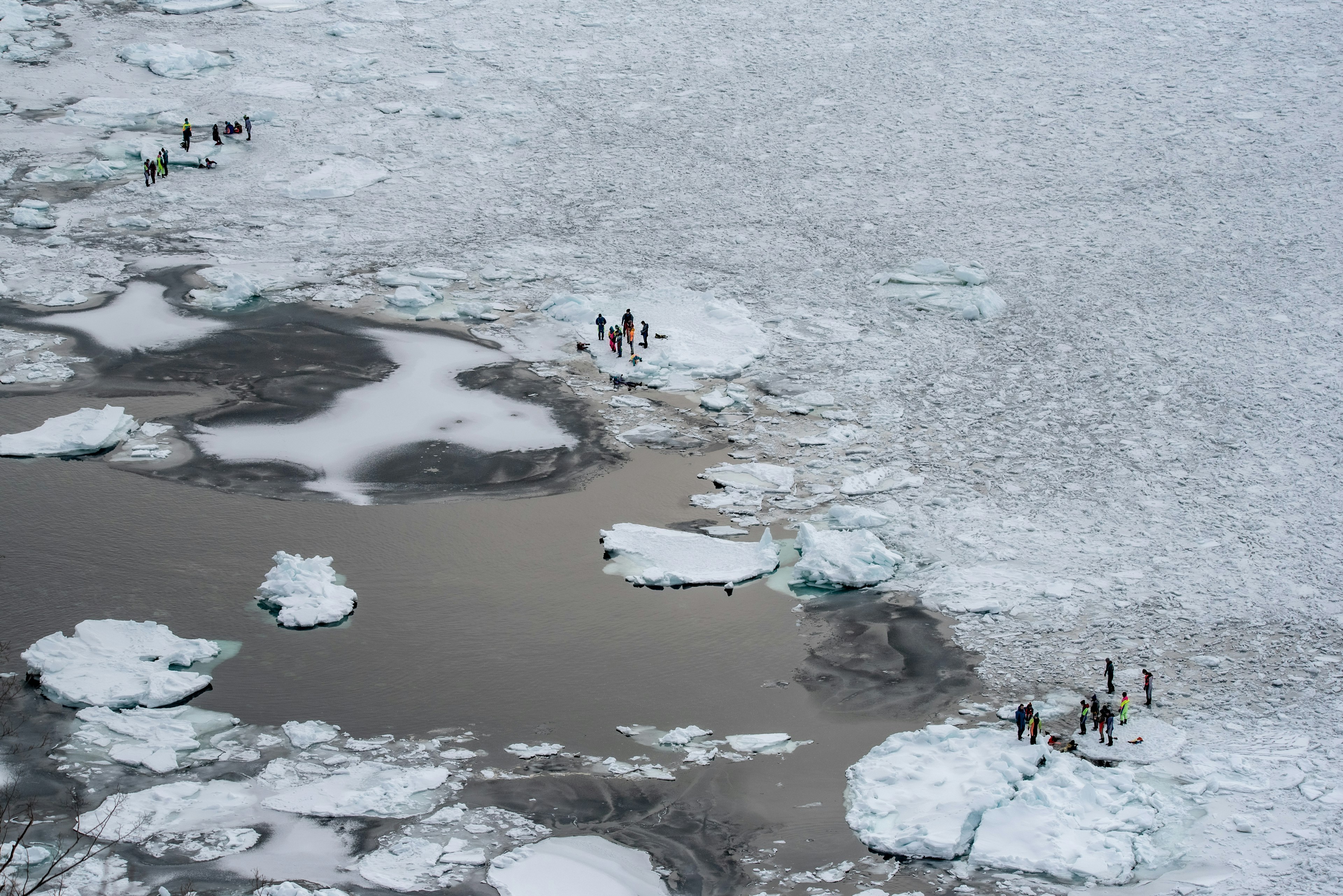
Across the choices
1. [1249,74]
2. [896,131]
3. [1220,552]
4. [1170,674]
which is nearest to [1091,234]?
[896,131]

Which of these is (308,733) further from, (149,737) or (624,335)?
(624,335)

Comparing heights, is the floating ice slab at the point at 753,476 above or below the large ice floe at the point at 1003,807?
above

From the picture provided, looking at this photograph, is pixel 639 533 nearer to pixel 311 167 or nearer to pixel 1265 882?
pixel 1265 882

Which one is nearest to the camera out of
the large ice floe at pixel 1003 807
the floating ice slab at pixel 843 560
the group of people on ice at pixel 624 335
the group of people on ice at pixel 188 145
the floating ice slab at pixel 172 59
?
the large ice floe at pixel 1003 807

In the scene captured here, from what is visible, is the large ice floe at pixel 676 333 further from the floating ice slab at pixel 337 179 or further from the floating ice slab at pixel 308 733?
the floating ice slab at pixel 308 733

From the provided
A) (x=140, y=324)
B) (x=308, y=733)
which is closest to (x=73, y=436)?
(x=140, y=324)

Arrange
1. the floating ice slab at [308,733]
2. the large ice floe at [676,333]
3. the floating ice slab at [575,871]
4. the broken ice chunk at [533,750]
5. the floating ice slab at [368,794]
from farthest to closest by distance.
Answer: the large ice floe at [676,333], the broken ice chunk at [533,750], the floating ice slab at [308,733], the floating ice slab at [368,794], the floating ice slab at [575,871]

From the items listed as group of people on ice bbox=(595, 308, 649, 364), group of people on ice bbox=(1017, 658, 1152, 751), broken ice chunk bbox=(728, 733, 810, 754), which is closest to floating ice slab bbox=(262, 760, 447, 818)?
broken ice chunk bbox=(728, 733, 810, 754)

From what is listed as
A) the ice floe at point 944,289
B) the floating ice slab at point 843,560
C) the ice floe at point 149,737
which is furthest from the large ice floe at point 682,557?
the ice floe at point 944,289
